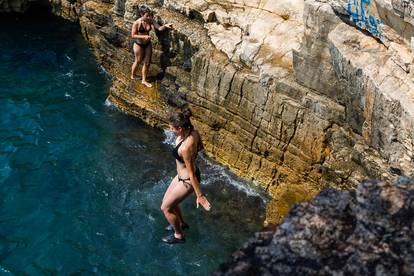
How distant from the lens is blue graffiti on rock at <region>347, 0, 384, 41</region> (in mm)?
11094

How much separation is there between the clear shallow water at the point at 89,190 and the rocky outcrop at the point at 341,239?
6259 millimetres

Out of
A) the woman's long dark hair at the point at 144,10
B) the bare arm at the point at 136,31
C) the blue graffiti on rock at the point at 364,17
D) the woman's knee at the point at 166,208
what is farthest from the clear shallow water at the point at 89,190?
the blue graffiti on rock at the point at 364,17

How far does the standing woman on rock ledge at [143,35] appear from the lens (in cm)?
1485

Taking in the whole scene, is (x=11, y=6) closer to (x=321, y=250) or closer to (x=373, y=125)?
(x=373, y=125)

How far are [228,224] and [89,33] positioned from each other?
30.2ft

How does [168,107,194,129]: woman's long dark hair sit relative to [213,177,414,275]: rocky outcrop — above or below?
below

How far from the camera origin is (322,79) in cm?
1229

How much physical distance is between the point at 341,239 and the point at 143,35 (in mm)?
10775

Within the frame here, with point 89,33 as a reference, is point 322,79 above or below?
above

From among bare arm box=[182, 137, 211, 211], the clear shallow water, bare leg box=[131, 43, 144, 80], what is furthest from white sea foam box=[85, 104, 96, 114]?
bare arm box=[182, 137, 211, 211]

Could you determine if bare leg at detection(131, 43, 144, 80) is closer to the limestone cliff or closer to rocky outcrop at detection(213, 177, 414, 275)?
the limestone cliff

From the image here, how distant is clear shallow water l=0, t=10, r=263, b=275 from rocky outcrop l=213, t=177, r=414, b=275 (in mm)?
6259

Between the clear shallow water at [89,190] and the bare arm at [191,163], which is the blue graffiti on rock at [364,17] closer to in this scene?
the bare arm at [191,163]


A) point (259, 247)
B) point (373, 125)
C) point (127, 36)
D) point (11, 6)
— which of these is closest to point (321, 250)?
point (259, 247)
